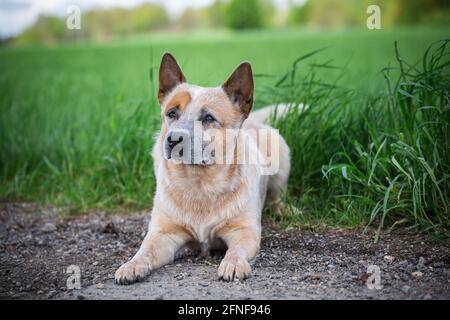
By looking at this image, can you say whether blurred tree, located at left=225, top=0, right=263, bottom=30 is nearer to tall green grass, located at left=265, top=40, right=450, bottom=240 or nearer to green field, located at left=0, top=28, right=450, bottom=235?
green field, located at left=0, top=28, right=450, bottom=235

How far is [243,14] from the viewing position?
75.9 feet

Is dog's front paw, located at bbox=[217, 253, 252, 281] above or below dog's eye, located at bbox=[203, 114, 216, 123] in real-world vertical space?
below

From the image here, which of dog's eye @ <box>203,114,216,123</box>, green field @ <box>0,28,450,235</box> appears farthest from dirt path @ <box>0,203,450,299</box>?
dog's eye @ <box>203,114,216,123</box>

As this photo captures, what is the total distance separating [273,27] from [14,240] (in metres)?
23.0

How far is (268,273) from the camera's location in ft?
11.5

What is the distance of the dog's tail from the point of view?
5098 millimetres

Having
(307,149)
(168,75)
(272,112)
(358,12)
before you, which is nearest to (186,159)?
(168,75)

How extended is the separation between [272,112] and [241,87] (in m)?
1.34

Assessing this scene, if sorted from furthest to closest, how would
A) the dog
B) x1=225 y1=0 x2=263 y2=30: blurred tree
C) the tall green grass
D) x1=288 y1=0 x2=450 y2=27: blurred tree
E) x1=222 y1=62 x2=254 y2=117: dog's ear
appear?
x1=225 y1=0 x2=263 y2=30: blurred tree < x1=288 y1=0 x2=450 y2=27: blurred tree < the tall green grass < x1=222 y1=62 x2=254 y2=117: dog's ear < the dog

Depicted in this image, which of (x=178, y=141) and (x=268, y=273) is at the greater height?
(x=178, y=141)

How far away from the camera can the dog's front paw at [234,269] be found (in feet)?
11.0

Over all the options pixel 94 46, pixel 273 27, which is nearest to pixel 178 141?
pixel 94 46

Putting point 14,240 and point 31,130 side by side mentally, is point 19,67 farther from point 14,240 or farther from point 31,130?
point 14,240

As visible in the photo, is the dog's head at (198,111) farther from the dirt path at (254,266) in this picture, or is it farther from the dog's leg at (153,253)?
the dirt path at (254,266)
